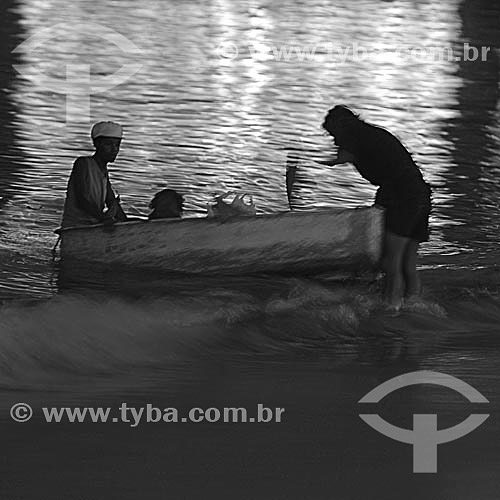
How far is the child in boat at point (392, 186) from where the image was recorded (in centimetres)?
773

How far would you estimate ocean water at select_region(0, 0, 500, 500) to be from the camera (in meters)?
4.47

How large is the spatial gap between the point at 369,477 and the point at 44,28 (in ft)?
46.7

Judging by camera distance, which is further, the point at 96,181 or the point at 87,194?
the point at 87,194

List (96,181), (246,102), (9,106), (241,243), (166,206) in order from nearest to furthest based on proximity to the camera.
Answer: (96,181) < (241,243) < (166,206) < (9,106) < (246,102)

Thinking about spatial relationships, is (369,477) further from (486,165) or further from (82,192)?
(486,165)

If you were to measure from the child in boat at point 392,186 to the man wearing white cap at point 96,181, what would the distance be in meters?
1.49

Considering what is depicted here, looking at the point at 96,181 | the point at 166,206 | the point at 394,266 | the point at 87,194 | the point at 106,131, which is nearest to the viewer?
the point at 394,266

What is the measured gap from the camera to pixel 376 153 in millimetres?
7727

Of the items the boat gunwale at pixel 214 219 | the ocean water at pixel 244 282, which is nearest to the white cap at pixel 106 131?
the boat gunwale at pixel 214 219

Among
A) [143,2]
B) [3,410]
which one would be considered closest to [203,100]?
[143,2]

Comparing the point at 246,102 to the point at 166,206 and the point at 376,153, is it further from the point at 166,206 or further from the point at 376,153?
the point at 376,153

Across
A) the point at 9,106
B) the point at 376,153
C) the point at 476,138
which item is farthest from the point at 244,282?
the point at 9,106

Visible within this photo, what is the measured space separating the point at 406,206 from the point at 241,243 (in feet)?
5.40

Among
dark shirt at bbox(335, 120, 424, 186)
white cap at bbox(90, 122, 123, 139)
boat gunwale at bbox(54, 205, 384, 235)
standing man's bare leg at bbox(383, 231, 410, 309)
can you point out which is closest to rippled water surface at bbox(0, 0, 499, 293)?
boat gunwale at bbox(54, 205, 384, 235)
